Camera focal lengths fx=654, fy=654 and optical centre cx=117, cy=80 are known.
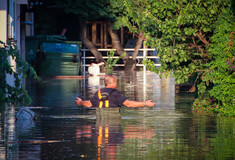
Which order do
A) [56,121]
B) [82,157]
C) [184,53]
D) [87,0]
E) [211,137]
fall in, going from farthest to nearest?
→ 1. [87,0]
2. [184,53]
3. [56,121]
4. [211,137]
5. [82,157]

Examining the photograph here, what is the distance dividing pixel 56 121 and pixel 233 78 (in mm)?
3877

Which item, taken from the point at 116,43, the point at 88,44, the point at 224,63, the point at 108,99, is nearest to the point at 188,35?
the point at 224,63

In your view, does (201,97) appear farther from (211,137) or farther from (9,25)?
(9,25)

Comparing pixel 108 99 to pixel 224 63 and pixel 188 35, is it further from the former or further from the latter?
pixel 188 35

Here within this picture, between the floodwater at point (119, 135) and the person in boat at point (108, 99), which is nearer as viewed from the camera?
the floodwater at point (119, 135)

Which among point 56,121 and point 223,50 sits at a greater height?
point 223,50

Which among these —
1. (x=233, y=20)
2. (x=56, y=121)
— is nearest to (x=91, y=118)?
(x=56, y=121)

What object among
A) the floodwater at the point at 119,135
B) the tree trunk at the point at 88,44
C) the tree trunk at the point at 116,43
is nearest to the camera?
the floodwater at the point at 119,135

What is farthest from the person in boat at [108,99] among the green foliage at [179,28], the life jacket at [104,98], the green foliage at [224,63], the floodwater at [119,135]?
the green foliage at [224,63]

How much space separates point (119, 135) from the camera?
11.2 m

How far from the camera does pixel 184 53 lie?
1477cm

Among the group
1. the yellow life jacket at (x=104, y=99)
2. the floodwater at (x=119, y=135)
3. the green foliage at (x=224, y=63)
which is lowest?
the floodwater at (x=119, y=135)

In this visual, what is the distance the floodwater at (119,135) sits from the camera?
922 centimetres

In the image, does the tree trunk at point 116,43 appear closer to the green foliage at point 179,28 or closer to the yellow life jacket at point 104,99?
the green foliage at point 179,28
